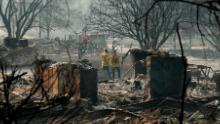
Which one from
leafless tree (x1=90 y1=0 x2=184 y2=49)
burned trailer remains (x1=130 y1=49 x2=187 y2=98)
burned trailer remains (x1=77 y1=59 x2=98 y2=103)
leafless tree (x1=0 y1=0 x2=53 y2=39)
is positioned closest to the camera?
burned trailer remains (x1=77 y1=59 x2=98 y2=103)

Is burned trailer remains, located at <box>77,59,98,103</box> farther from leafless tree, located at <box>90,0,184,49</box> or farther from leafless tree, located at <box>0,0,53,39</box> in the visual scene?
leafless tree, located at <box>0,0,53,39</box>

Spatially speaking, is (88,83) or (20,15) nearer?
(88,83)

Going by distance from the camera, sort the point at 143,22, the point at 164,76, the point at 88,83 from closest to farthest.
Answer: the point at 88,83
the point at 164,76
the point at 143,22

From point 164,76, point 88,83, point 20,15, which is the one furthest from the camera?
point 20,15

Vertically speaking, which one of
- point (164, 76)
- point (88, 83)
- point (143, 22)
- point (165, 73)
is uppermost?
point (143, 22)

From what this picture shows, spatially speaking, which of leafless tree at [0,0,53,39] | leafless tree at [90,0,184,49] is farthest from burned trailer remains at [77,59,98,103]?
leafless tree at [0,0,53,39]

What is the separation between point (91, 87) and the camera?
544 inches

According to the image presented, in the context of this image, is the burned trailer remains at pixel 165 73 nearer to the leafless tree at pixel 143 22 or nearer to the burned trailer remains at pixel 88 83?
the burned trailer remains at pixel 88 83

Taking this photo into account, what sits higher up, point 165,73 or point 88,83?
point 165,73

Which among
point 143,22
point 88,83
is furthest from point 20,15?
point 88,83

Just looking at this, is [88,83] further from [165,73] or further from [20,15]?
[20,15]

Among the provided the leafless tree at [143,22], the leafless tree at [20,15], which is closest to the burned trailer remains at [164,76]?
the leafless tree at [143,22]

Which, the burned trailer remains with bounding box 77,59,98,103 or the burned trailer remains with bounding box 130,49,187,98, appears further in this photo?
the burned trailer remains with bounding box 130,49,187,98

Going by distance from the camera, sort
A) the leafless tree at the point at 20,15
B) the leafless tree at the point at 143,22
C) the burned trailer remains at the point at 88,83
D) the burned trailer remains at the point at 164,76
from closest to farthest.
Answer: the burned trailer remains at the point at 88,83 < the burned trailer remains at the point at 164,76 < the leafless tree at the point at 143,22 < the leafless tree at the point at 20,15
